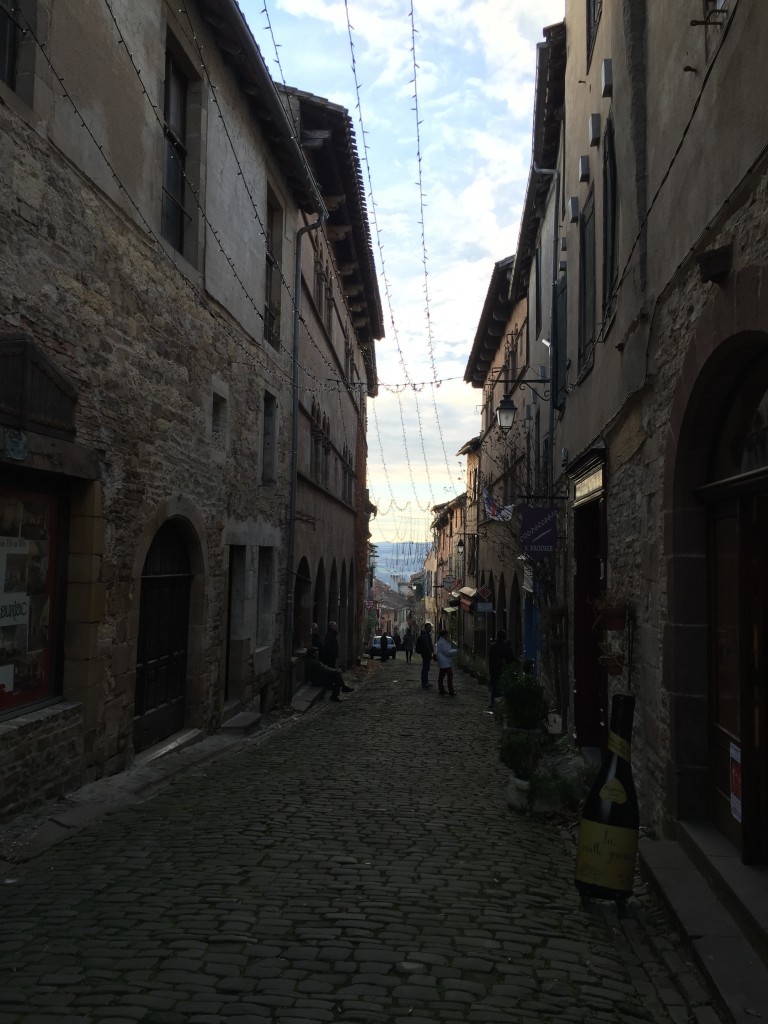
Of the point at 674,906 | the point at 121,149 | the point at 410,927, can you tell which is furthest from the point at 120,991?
the point at 121,149

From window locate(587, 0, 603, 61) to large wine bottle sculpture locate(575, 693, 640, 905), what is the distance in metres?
7.42

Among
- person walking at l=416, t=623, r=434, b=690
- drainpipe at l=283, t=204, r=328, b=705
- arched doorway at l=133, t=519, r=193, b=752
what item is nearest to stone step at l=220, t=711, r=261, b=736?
arched doorway at l=133, t=519, r=193, b=752

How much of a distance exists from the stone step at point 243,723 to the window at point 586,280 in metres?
6.00

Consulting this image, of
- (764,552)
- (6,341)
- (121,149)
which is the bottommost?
(764,552)

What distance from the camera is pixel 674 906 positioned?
4426 millimetres

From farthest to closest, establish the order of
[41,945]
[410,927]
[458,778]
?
[458,778] < [410,927] < [41,945]

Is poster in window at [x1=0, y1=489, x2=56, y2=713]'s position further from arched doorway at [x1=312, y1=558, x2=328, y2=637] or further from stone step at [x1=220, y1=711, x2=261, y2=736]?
arched doorway at [x1=312, y1=558, x2=328, y2=637]

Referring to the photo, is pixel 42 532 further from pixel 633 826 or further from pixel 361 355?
pixel 361 355

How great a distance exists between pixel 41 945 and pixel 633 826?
3.03 metres

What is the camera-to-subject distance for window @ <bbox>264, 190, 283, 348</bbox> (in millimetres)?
13367

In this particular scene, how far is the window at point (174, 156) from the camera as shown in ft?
30.1

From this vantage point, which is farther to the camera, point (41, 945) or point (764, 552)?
point (764, 552)

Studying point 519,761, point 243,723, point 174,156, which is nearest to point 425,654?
point 243,723

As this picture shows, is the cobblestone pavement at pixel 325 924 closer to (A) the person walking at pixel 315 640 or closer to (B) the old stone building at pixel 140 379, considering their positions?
(B) the old stone building at pixel 140 379
